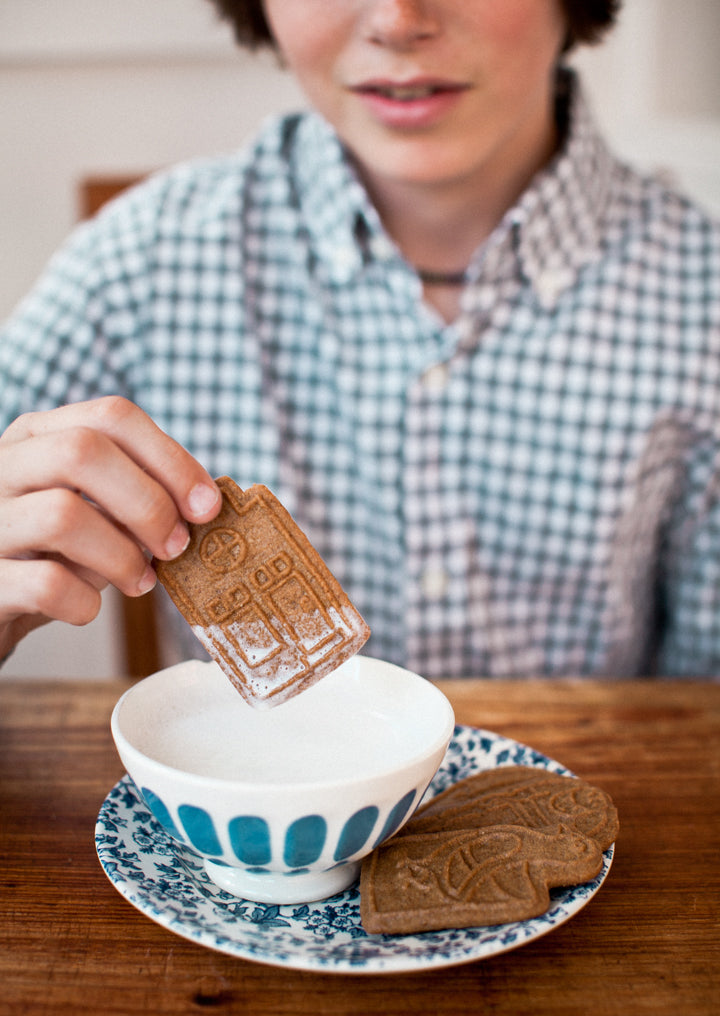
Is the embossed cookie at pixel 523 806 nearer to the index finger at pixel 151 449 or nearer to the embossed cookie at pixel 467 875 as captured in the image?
the embossed cookie at pixel 467 875

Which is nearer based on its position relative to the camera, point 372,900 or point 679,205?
point 372,900

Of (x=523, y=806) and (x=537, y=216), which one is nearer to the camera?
(x=523, y=806)

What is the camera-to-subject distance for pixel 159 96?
200 centimetres

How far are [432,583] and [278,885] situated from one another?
0.70 meters

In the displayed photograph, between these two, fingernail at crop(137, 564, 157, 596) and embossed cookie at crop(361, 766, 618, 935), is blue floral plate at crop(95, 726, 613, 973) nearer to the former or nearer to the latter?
embossed cookie at crop(361, 766, 618, 935)

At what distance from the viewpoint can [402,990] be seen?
49cm

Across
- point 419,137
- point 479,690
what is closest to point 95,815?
point 479,690

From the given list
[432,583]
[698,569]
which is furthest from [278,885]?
[698,569]

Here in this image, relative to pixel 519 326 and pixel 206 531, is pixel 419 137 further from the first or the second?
pixel 206 531

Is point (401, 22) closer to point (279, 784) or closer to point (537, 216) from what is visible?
point (537, 216)

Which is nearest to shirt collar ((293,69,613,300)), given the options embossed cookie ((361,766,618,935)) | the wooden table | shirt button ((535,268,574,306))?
shirt button ((535,268,574,306))

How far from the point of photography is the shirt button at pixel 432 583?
3.97 feet

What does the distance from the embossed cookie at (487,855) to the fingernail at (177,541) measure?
0.76ft

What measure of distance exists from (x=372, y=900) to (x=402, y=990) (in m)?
0.05
